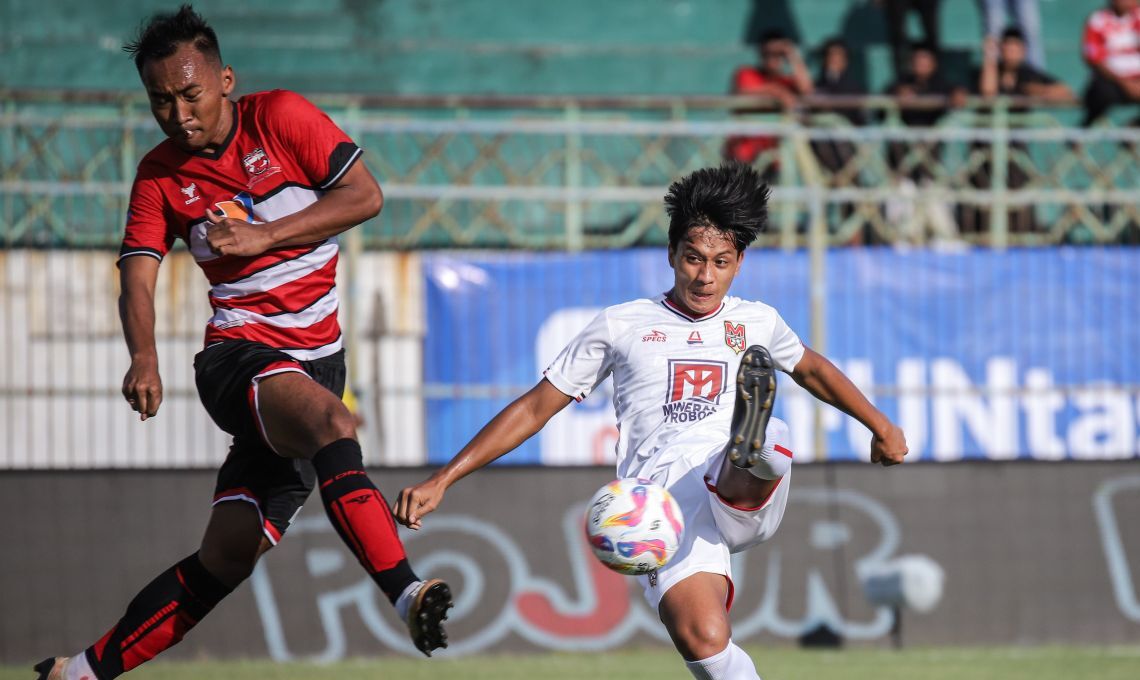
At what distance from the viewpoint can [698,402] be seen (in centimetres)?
548

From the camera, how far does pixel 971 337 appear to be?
10672 mm

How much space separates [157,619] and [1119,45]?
10.6m

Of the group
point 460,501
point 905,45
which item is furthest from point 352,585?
point 905,45

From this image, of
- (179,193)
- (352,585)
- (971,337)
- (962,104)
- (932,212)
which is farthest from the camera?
(962,104)

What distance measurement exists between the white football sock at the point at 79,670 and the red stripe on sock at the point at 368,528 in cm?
134

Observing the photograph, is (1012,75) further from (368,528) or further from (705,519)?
(368,528)

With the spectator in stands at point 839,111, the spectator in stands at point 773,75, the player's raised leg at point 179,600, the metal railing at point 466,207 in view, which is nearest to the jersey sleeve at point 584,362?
the player's raised leg at point 179,600

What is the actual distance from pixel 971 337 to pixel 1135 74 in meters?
4.10

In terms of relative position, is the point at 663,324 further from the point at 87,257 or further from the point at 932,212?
the point at 932,212

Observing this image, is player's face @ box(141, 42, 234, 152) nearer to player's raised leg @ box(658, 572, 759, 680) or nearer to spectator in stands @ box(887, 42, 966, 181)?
player's raised leg @ box(658, 572, 759, 680)

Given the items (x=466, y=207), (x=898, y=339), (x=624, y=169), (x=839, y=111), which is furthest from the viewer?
(x=839, y=111)

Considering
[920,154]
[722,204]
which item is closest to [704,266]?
[722,204]

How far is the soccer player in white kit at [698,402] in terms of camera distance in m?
5.15

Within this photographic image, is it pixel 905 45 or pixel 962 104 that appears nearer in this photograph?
pixel 962 104
